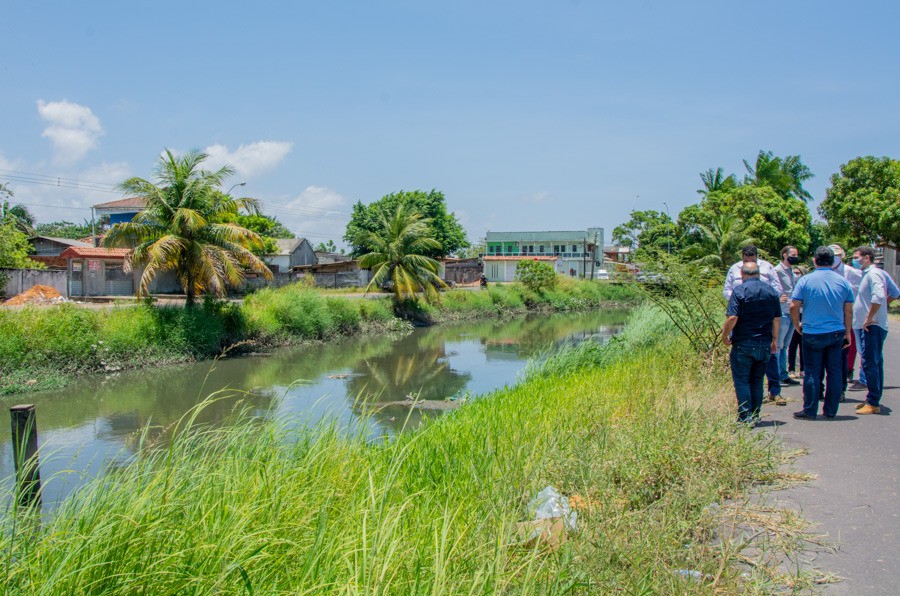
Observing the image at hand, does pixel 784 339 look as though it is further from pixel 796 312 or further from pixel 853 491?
pixel 853 491

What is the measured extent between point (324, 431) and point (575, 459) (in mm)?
1995

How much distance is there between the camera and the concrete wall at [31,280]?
30297 millimetres

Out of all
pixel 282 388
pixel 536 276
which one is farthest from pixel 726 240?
pixel 282 388

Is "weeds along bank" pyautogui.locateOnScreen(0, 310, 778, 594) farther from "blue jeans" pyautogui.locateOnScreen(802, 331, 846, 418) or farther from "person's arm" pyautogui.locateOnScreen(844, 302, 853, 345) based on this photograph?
"person's arm" pyautogui.locateOnScreen(844, 302, 853, 345)

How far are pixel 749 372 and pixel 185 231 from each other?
1926 cm

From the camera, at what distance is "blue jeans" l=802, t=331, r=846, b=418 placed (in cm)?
689

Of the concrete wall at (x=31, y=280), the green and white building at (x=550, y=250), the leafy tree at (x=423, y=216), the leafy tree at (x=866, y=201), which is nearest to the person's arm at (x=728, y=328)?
the leafy tree at (x=866, y=201)

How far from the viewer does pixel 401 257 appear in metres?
33.8

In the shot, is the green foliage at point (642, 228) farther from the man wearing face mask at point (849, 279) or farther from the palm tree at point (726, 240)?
the man wearing face mask at point (849, 279)

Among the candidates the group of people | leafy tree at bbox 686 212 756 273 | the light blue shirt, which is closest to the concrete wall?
A: leafy tree at bbox 686 212 756 273

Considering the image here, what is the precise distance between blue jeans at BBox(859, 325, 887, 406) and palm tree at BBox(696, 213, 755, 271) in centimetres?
2319

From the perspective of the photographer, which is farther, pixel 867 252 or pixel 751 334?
pixel 867 252

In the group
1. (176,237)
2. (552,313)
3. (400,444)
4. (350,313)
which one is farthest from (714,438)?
(552,313)

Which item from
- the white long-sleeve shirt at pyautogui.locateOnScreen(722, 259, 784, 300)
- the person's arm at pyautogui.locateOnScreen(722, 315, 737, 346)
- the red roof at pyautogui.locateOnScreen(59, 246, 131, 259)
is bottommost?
the person's arm at pyautogui.locateOnScreen(722, 315, 737, 346)
